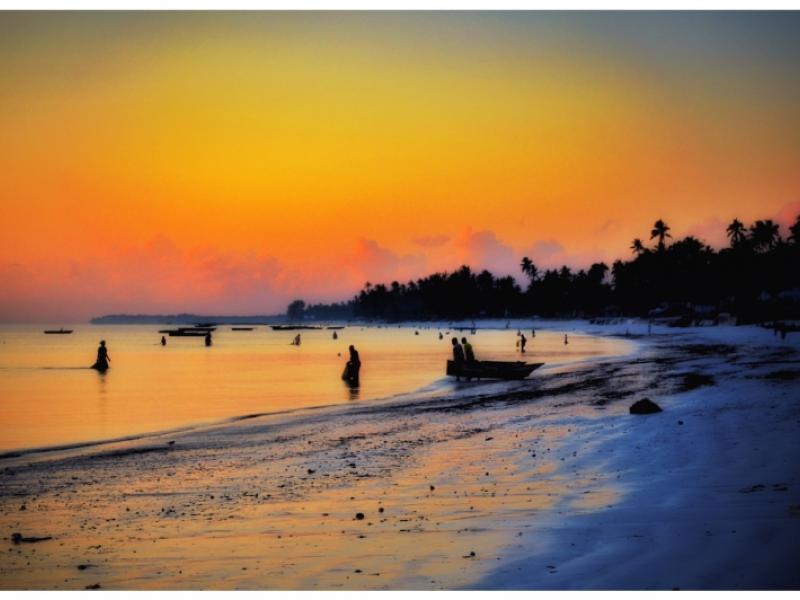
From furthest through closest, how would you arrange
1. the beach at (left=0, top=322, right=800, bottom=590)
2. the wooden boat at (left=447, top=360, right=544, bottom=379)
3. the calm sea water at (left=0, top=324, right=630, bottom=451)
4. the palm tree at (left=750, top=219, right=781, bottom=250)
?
the palm tree at (left=750, top=219, right=781, bottom=250), the wooden boat at (left=447, top=360, right=544, bottom=379), the calm sea water at (left=0, top=324, right=630, bottom=451), the beach at (left=0, top=322, right=800, bottom=590)

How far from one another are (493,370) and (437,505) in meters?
25.5

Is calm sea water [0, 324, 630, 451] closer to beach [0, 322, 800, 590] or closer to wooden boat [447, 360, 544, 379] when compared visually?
wooden boat [447, 360, 544, 379]

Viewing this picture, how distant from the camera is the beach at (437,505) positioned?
8.00 metres

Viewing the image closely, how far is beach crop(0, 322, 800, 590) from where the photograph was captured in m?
8.00

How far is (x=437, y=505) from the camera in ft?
36.8

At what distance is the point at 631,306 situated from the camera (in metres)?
180

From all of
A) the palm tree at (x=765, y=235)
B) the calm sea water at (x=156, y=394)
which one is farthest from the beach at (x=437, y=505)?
the palm tree at (x=765, y=235)

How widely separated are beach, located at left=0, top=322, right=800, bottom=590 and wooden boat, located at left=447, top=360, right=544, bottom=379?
14.7 metres

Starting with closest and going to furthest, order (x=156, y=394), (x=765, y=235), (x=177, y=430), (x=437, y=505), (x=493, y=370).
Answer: (x=437, y=505), (x=177, y=430), (x=493, y=370), (x=156, y=394), (x=765, y=235)

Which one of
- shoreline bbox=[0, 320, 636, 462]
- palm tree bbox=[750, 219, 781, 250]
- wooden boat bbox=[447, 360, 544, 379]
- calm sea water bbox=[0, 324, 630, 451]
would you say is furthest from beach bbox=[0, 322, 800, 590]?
palm tree bbox=[750, 219, 781, 250]

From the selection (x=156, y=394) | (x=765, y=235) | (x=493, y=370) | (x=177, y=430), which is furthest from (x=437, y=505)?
(x=765, y=235)

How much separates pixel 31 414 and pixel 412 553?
25.5 metres

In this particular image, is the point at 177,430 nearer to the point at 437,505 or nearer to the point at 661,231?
the point at 437,505
